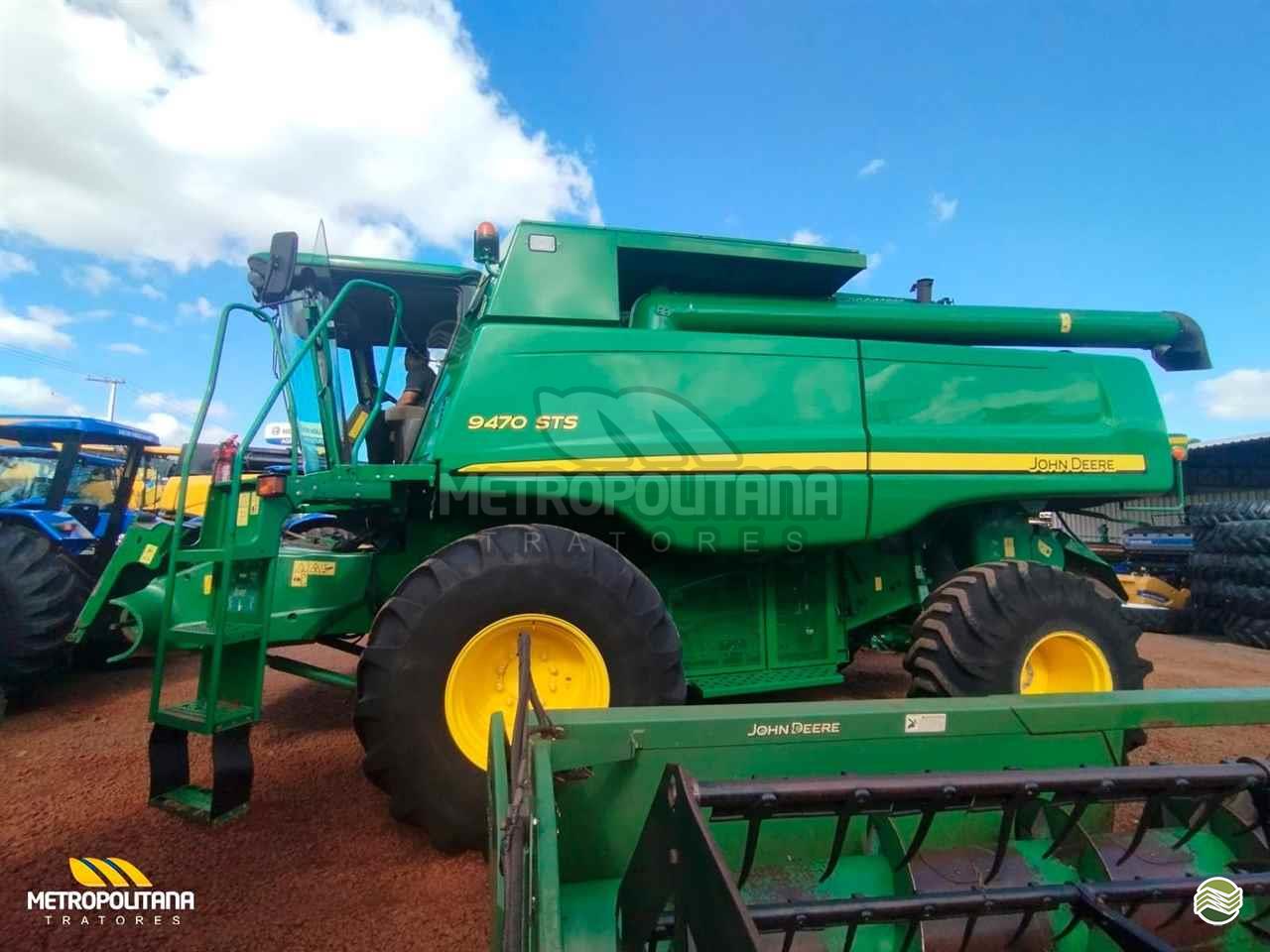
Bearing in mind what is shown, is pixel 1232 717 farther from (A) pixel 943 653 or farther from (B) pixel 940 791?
(B) pixel 940 791

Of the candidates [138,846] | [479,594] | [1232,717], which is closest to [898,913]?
[1232,717]

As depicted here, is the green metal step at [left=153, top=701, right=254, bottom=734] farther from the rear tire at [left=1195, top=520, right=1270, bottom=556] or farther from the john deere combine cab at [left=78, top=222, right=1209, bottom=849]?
the rear tire at [left=1195, top=520, right=1270, bottom=556]

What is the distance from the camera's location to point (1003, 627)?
11.3 ft

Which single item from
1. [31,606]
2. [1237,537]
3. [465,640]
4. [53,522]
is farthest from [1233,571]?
[53,522]

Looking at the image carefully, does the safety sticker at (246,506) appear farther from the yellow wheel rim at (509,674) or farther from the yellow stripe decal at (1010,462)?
the yellow stripe decal at (1010,462)

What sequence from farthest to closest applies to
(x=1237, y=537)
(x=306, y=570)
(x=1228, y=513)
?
(x=1228, y=513) → (x=1237, y=537) → (x=306, y=570)

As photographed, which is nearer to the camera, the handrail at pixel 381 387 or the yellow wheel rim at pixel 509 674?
the yellow wheel rim at pixel 509 674

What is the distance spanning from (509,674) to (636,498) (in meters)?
1.01

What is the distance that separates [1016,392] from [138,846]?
484 centimetres

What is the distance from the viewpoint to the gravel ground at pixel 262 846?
2.35 m

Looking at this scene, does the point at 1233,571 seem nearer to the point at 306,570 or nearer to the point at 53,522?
the point at 306,570

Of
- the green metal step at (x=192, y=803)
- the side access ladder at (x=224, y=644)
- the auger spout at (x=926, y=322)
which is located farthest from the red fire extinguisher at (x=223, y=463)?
the auger spout at (x=926, y=322)

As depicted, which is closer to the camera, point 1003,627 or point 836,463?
point 1003,627

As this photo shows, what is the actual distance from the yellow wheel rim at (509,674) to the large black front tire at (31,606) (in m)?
3.77
